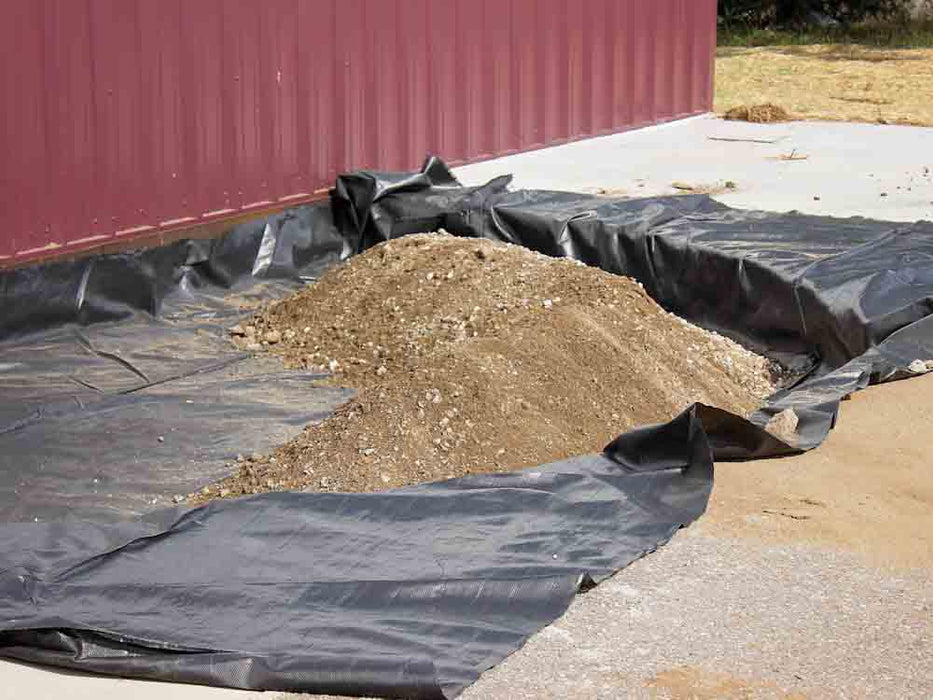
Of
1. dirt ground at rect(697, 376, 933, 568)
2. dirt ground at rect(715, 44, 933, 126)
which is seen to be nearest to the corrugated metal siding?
dirt ground at rect(715, 44, 933, 126)

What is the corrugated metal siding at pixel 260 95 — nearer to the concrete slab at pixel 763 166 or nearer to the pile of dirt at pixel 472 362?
the concrete slab at pixel 763 166

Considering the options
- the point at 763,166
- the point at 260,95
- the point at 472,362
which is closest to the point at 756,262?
the point at 472,362

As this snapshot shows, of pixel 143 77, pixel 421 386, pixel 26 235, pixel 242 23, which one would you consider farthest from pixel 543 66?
pixel 421 386

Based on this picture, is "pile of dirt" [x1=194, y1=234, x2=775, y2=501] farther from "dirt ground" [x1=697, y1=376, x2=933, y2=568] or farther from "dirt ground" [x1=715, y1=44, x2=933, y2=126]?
"dirt ground" [x1=715, y1=44, x2=933, y2=126]

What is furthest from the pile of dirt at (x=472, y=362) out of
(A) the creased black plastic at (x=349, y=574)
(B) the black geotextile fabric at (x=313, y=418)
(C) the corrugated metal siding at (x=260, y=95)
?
(C) the corrugated metal siding at (x=260, y=95)

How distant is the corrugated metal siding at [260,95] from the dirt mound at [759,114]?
1327 mm

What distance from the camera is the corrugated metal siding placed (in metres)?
7.18

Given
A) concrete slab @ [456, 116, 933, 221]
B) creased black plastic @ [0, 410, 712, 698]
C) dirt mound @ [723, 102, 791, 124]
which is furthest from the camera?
dirt mound @ [723, 102, 791, 124]

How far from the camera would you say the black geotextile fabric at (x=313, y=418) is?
3740mm

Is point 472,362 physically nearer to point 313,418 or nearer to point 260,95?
point 313,418

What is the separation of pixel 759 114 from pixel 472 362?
8222mm

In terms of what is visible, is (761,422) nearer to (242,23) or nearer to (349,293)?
(349,293)

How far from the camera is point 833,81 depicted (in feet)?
51.2

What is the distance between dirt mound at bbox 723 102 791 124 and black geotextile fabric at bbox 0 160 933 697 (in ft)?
15.9
